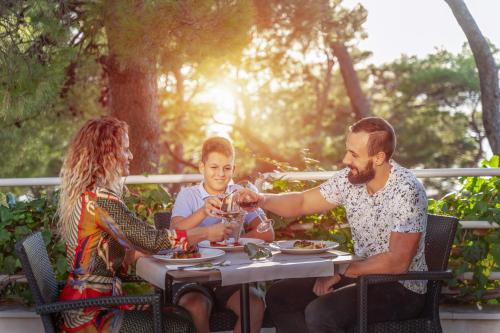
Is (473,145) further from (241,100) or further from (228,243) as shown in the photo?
(228,243)

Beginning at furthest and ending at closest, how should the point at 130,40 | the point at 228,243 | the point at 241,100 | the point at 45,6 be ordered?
1. the point at 241,100
2. the point at 130,40
3. the point at 45,6
4. the point at 228,243

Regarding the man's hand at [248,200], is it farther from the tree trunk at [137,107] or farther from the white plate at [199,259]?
the tree trunk at [137,107]

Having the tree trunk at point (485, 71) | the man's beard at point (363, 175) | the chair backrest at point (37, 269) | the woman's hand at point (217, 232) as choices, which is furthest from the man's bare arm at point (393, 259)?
the tree trunk at point (485, 71)

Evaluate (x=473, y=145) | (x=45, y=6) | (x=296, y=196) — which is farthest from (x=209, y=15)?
(x=473, y=145)

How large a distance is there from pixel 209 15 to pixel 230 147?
3.26 m

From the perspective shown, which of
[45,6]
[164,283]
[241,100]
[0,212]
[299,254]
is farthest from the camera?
[241,100]

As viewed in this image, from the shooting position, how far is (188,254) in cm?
316

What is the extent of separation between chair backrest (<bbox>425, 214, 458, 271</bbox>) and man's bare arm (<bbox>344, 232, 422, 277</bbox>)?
21 centimetres

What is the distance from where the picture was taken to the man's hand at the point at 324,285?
3.40m

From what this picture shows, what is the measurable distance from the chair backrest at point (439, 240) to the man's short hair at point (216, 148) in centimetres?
101

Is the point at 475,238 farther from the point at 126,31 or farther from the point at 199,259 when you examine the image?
the point at 126,31

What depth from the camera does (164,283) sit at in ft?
9.52

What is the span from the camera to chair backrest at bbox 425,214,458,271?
3369 mm

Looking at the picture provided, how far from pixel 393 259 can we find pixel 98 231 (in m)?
1.16
